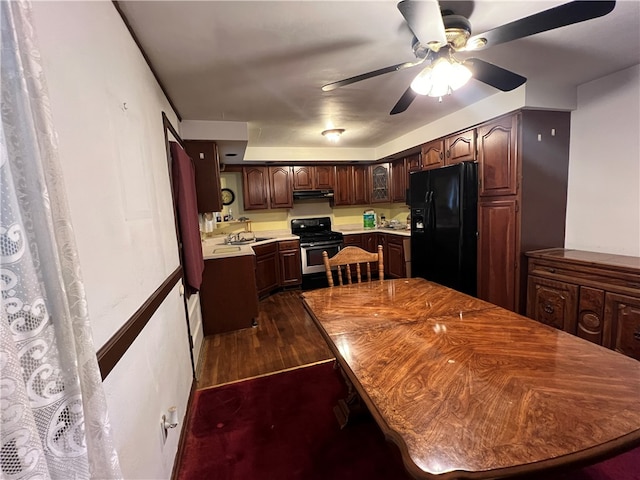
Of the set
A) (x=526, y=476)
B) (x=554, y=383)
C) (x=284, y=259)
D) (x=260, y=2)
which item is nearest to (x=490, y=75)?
(x=260, y=2)

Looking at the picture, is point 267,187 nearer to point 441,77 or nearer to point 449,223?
point 449,223

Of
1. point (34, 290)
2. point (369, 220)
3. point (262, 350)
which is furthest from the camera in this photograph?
point (369, 220)

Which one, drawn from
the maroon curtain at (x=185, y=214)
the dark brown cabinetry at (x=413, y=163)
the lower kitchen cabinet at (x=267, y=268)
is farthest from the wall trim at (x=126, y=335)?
the dark brown cabinetry at (x=413, y=163)

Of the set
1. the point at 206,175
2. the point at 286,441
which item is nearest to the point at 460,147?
the point at 206,175

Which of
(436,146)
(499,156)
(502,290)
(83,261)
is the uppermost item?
(436,146)

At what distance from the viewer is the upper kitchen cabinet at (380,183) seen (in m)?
4.89

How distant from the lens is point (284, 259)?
439 cm

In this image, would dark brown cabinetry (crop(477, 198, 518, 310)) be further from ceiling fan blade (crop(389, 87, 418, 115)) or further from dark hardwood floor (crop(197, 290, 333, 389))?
dark hardwood floor (crop(197, 290, 333, 389))

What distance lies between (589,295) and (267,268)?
341cm

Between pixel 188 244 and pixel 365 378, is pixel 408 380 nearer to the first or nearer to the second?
pixel 365 378

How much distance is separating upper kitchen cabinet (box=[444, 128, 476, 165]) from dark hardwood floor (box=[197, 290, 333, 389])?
2231 millimetres

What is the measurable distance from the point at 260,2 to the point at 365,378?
5.21ft

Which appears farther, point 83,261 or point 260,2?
point 260,2

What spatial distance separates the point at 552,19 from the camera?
107 cm
